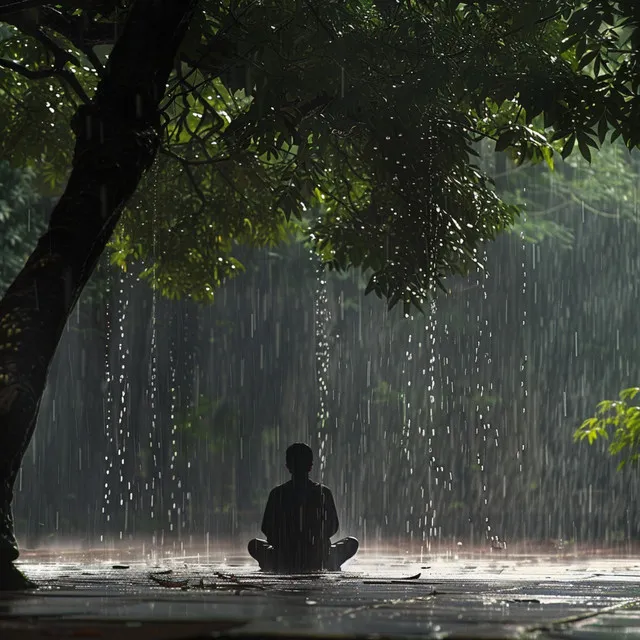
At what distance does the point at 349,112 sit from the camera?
13164 millimetres

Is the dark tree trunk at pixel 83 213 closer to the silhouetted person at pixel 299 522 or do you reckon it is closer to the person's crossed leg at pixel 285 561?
the silhouetted person at pixel 299 522

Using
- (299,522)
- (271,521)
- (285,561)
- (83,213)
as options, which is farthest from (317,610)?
(285,561)

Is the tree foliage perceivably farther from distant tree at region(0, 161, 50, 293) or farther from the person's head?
distant tree at region(0, 161, 50, 293)

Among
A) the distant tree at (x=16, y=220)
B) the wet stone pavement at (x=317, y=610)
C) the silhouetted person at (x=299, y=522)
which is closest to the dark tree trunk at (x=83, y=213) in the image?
the wet stone pavement at (x=317, y=610)

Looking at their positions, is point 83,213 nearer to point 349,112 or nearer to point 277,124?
point 277,124

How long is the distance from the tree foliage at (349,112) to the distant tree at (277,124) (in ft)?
0.08

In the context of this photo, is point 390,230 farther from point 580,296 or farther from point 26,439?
point 580,296

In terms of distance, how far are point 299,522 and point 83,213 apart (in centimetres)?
446

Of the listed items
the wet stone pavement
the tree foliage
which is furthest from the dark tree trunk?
the tree foliage

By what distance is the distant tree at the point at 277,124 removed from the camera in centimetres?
952

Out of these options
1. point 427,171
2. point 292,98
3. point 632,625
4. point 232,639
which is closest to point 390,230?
point 427,171

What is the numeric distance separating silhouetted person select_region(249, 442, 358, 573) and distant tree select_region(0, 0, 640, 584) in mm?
3109

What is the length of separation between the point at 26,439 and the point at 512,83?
5.61m

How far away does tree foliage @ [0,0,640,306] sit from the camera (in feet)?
38.9
